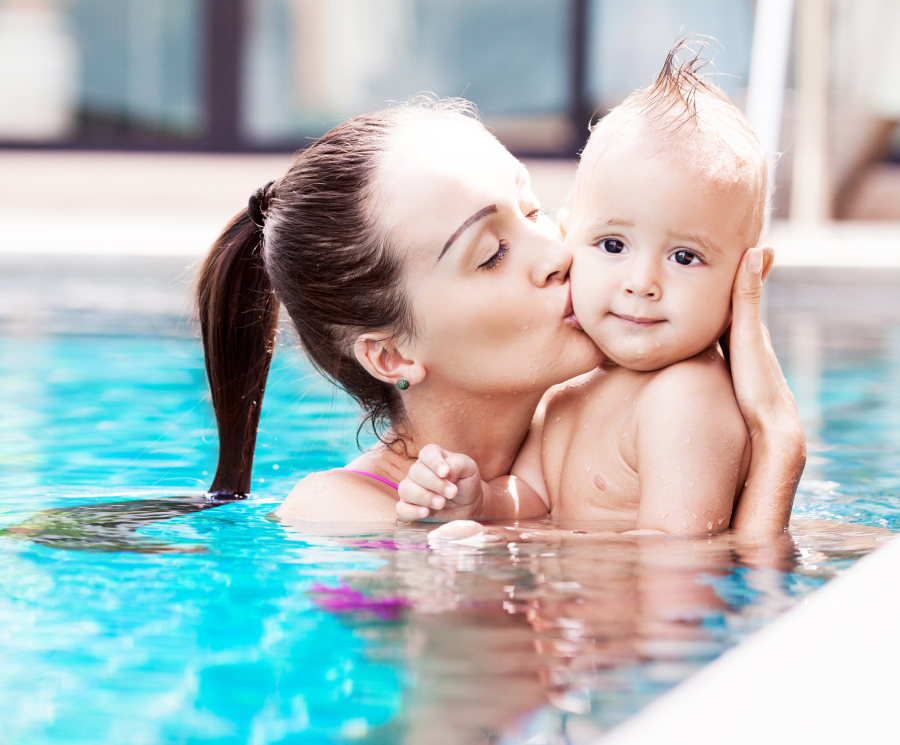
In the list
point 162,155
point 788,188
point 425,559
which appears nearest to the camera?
point 425,559

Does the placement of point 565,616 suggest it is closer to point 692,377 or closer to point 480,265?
point 692,377

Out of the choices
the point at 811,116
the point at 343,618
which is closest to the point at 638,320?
the point at 343,618

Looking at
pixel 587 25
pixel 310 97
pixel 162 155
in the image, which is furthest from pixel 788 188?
pixel 162 155

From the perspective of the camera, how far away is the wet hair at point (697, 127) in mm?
2105

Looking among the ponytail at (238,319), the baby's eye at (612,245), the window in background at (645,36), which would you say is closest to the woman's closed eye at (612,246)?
the baby's eye at (612,245)

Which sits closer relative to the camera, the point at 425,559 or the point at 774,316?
the point at 425,559

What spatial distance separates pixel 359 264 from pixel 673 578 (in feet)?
3.47

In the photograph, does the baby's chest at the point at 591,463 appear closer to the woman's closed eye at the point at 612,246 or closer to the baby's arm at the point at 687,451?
the baby's arm at the point at 687,451

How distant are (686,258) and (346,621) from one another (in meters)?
0.96

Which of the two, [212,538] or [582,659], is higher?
[582,659]

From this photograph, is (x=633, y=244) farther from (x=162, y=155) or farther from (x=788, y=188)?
(x=162, y=155)

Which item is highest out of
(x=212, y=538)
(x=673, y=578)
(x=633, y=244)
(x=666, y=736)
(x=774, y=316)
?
(x=633, y=244)

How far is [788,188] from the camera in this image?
10.7m

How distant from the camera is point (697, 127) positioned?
83.6 inches
